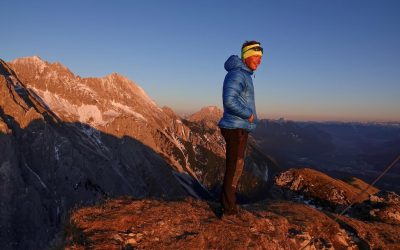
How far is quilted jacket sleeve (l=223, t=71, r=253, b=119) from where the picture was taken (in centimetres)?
1163

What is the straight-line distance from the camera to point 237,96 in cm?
1178

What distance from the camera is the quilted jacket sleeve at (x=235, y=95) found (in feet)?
38.2

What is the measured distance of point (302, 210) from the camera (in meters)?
17.3

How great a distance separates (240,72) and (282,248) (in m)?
6.26

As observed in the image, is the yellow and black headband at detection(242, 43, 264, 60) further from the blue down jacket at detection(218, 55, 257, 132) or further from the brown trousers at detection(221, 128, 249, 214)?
the brown trousers at detection(221, 128, 249, 214)

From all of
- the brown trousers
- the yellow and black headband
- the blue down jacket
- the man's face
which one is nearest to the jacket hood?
the blue down jacket

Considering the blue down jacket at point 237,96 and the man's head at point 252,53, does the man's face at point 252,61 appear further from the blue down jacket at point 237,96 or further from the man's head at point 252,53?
the blue down jacket at point 237,96

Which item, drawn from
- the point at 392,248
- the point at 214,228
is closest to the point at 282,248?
the point at 214,228

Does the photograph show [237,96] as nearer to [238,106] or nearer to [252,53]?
[238,106]

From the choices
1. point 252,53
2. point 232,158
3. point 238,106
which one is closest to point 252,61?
point 252,53

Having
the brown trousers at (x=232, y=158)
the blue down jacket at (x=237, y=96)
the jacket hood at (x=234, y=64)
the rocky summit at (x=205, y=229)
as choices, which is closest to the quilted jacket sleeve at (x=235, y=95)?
the blue down jacket at (x=237, y=96)

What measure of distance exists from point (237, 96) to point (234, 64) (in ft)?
3.94

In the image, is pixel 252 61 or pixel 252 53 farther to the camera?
pixel 252 61

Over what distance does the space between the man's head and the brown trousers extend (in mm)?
2318
